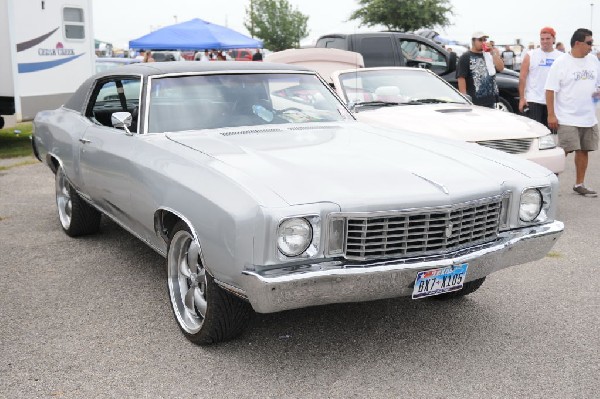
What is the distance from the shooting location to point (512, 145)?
6.68 meters

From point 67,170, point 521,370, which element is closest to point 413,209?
point 521,370

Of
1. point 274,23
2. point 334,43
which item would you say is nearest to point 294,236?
point 334,43

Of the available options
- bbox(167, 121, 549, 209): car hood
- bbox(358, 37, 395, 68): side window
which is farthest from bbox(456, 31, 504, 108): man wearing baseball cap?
bbox(167, 121, 549, 209): car hood

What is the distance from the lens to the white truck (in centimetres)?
1016

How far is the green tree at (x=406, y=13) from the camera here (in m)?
43.4

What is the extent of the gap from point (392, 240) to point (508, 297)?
1.55 m

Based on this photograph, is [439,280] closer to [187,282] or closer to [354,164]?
[354,164]

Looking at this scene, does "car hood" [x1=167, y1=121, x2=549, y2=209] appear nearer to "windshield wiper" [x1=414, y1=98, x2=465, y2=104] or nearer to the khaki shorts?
"windshield wiper" [x1=414, y1=98, x2=465, y2=104]

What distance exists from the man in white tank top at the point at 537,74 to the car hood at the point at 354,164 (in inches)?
199

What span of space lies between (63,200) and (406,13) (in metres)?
40.3

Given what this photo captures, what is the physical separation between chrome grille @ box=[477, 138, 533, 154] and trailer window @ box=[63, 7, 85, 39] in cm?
759

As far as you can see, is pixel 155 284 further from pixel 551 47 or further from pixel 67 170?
pixel 551 47

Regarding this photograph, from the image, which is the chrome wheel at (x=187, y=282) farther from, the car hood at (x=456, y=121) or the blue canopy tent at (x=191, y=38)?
the blue canopy tent at (x=191, y=38)

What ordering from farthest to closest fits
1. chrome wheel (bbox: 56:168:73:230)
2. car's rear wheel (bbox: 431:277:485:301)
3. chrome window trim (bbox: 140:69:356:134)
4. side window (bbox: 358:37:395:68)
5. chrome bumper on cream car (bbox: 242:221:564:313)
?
side window (bbox: 358:37:395:68) < chrome wheel (bbox: 56:168:73:230) < chrome window trim (bbox: 140:69:356:134) < car's rear wheel (bbox: 431:277:485:301) < chrome bumper on cream car (bbox: 242:221:564:313)
